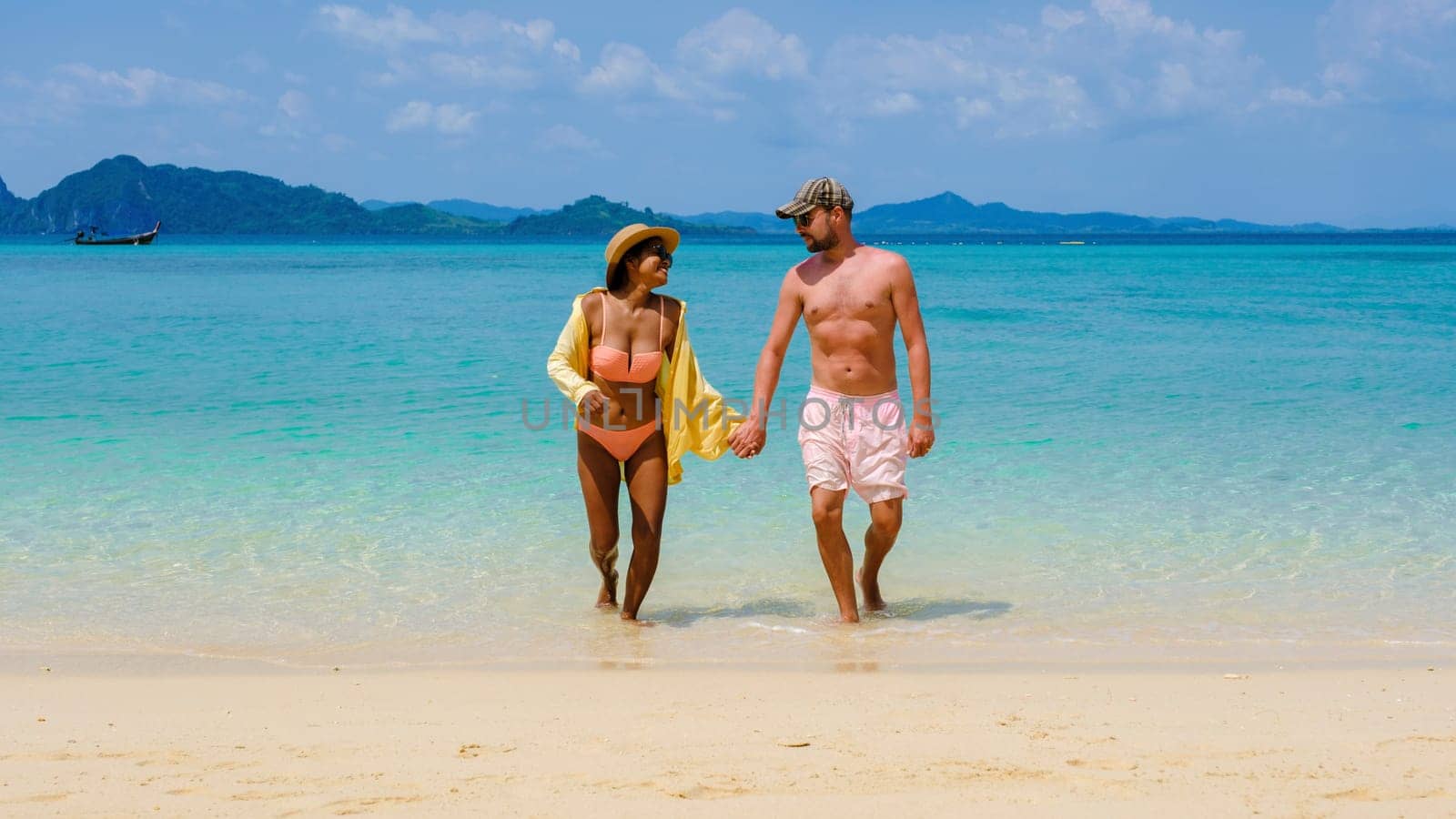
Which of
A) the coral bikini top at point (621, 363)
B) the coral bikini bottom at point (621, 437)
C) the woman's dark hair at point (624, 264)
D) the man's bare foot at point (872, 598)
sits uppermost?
the woman's dark hair at point (624, 264)

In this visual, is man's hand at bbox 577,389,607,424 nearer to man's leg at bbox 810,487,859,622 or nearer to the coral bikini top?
the coral bikini top

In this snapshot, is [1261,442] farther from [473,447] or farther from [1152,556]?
[473,447]

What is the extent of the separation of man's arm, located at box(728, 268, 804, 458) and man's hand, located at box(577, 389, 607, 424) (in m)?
0.56

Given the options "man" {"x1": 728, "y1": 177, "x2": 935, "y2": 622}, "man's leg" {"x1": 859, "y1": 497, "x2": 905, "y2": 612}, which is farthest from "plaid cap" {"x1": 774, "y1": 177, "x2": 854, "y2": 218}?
"man's leg" {"x1": 859, "y1": 497, "x2": 905, "y2": 612}

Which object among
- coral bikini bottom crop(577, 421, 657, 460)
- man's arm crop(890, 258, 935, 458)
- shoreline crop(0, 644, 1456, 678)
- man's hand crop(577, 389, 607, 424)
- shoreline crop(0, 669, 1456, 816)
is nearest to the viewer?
shoreline crop(0, 669, 1456, 816)

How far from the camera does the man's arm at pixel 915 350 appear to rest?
17.3ft

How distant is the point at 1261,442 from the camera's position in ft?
33.2

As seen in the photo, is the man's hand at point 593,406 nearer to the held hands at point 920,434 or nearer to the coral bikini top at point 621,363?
the coral bikini top at point 621,363

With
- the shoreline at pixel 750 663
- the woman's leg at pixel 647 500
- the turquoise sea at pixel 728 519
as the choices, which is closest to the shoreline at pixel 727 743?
the shoreline at pixel 750 663

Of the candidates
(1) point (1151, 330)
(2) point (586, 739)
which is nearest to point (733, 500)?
(2) point (586, 739)

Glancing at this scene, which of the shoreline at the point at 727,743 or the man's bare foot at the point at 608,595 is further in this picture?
the man's bare foot at the point at 608,595

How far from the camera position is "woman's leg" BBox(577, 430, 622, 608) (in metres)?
5.50

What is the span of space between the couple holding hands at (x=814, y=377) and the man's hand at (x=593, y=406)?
0.04 feet

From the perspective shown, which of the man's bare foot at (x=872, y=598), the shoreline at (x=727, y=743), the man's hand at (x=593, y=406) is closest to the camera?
the shoreline at (x=727, y=743)
